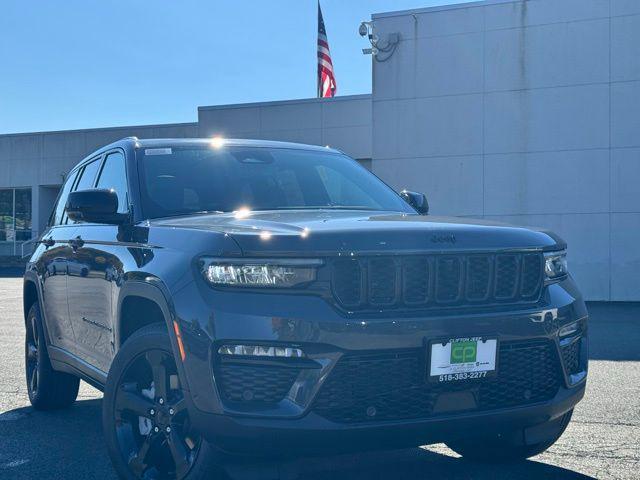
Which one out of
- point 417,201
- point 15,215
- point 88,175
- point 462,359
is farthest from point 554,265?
point 15,215

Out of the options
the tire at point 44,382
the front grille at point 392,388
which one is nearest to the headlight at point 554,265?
the front grille at point 392,388

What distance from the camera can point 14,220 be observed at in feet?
127

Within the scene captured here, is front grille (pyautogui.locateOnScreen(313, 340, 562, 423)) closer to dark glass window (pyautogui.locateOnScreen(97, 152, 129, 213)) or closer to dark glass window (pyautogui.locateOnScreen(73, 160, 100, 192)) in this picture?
dark glass window (pyautogui.locateOnScreen(97, 152, 129, 213))

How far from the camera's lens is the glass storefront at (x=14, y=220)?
38438mm

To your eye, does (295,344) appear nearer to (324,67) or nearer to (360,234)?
(360,234)

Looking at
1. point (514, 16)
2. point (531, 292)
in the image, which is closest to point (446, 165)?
point (514, 16)

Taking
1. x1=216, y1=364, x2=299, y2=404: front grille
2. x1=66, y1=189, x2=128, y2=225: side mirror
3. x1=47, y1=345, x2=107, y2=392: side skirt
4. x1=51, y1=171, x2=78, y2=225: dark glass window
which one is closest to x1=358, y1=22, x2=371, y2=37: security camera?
x1=51, y1=171, x2=78, y2=225: dark glass window

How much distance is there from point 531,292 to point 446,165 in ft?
48.7

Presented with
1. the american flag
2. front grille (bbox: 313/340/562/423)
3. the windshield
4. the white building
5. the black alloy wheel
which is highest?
the american flag

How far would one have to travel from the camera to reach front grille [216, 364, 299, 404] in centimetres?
339

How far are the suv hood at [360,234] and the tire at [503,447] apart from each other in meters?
1.00

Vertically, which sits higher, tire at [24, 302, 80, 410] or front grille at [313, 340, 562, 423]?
front grille at [313, 340, 562, 423]

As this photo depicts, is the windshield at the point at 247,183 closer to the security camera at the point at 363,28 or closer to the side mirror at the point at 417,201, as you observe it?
the side mirror at the point at 417,201

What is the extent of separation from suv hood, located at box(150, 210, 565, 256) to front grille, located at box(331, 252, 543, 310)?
0.16ft
